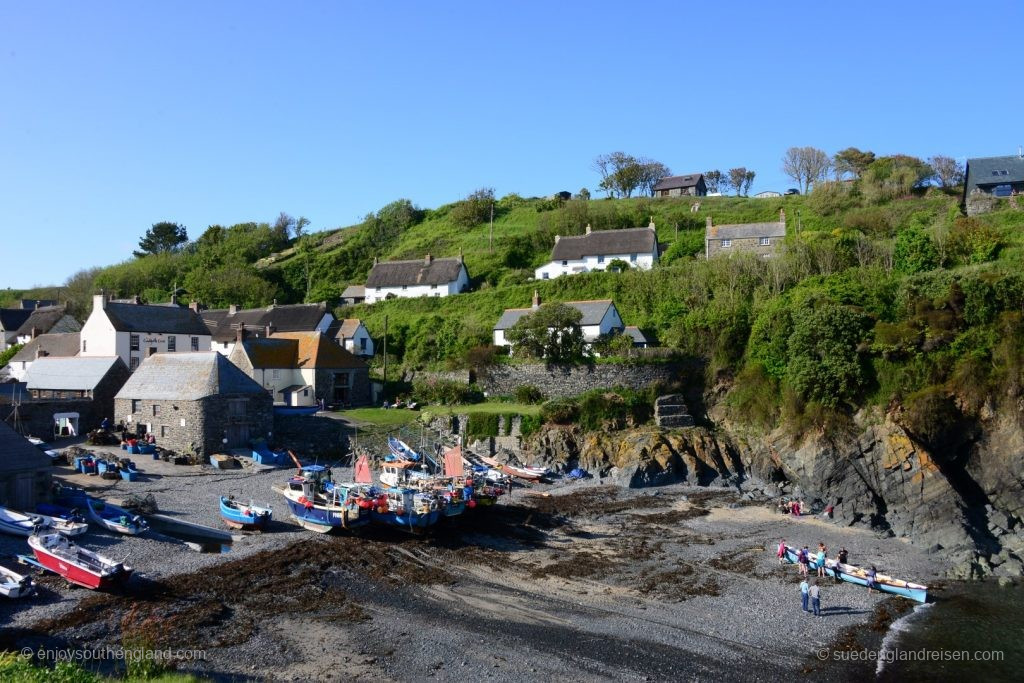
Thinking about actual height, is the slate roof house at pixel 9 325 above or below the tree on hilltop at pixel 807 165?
below

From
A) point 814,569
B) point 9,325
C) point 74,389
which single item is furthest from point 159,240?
point 814,569

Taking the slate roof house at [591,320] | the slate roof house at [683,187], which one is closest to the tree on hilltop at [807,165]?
the slate roof house at [683,187]

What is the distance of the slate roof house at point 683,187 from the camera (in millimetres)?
86312

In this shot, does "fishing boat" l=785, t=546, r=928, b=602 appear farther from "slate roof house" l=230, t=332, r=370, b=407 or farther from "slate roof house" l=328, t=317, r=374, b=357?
"slate roof house" l=328, t=317, r=374, b=357

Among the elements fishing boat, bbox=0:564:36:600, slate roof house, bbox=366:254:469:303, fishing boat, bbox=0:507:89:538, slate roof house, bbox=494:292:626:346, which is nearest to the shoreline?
fishing boat, bbox=0:564:36:600

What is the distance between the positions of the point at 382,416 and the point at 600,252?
2590 centimetres

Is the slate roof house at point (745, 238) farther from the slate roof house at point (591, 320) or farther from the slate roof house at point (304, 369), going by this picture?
the slate roof house at point (304, 369)

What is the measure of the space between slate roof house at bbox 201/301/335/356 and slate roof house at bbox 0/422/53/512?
30.7 meters

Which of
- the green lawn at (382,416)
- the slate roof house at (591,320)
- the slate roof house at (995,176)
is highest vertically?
the slate roof house at (995,176)

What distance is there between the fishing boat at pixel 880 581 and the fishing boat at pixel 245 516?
18.9 m

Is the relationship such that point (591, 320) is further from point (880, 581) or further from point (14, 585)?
point (14, 585)

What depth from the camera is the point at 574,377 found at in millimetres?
44469

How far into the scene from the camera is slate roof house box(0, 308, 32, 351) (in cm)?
6784

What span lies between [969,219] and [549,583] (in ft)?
136
